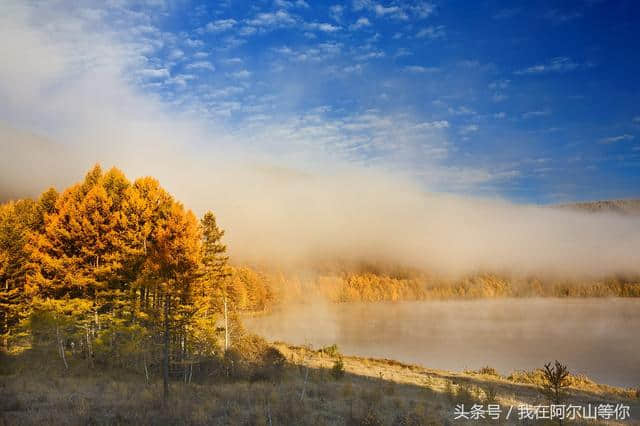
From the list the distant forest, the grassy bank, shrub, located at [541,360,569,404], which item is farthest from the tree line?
shrub, located at [541,360,569,404]

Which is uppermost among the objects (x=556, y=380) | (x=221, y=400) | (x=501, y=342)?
(x=556, y=380)

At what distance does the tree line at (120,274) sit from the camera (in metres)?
28.9

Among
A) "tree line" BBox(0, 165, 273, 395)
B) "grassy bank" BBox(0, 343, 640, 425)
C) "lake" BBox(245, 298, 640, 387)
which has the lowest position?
"lake" BBox(245, 298, 640, 387)

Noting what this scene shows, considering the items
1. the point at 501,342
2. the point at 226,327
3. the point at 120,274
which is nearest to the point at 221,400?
the point at 226,327

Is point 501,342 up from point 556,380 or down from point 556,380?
down

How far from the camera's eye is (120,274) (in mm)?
31203

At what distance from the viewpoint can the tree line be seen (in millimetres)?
28859

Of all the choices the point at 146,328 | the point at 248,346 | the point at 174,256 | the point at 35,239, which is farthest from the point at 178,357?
the point at 35,239

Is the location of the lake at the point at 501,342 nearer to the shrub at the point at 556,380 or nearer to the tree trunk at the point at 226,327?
the tree trunk at the point at 226,327

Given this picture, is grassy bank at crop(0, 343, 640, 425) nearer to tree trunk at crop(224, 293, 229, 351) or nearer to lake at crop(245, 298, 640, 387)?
tree trunk at crop(224, 293, 229, 351)

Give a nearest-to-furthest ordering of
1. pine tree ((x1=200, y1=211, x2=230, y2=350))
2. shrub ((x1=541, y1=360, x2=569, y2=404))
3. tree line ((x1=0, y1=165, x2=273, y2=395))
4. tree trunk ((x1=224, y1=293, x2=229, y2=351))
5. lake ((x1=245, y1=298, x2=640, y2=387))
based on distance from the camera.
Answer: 1. shrub ((x1=541, y1=360, x2=569, y2=404))
2. tree line ((x1=0, y1=165, x2=273, y2=395))
3. pine tree ((x1=200, y1=211, x2=230, y2=350))
4. tree trunk ((x1=224, y1=293, x2=229, y2=351))
5. lake ((x1=245, y1=298, x2=640, y2=387))

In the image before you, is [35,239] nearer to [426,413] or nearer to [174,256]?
[174,256]

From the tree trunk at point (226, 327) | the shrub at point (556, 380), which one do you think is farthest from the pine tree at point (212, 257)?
the shrub at point (556, 380)

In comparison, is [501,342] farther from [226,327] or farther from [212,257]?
[212,257]
